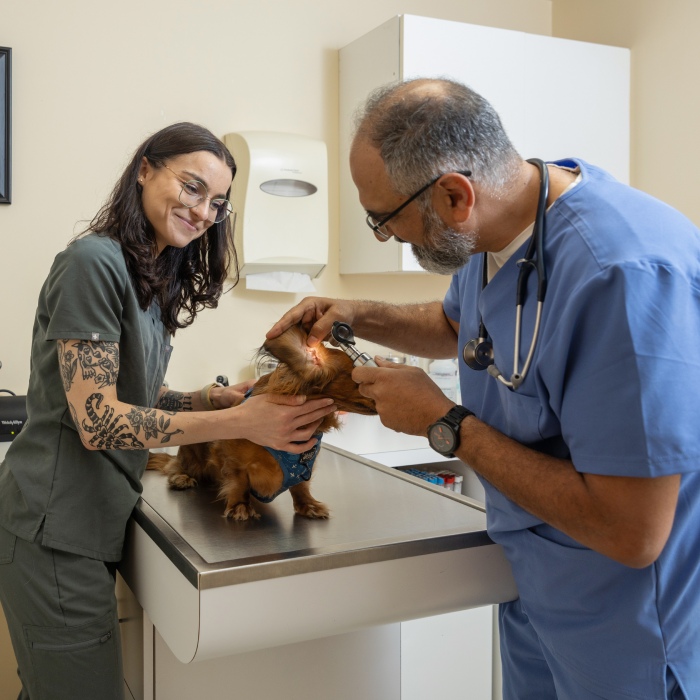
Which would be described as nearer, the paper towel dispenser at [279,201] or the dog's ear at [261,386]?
the dog's ear at [261,386]

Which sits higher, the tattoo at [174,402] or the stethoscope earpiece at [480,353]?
the stethoscope earpiece at [480,353]

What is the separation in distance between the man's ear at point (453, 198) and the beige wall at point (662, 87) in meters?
2.05

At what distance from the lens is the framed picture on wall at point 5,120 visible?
2.43m

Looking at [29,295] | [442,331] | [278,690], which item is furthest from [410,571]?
[29,295]

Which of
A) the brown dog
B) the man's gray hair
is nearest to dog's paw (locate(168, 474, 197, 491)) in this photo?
the brown dog

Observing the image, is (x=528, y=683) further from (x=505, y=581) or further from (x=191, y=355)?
(x=191, y=355)

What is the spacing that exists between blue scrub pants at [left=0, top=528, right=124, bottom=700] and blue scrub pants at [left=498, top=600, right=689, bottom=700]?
→ 80 cm

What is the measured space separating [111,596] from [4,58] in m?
1.79

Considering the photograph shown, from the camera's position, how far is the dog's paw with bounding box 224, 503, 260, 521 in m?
1.59

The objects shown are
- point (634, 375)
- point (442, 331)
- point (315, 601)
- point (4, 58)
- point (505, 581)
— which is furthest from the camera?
point (4, 58)

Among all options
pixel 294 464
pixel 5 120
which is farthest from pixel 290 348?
pixel 5 120

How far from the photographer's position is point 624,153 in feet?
10.2

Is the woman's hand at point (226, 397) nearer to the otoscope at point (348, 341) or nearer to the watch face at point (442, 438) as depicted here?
the otoscope at point (348, 341)

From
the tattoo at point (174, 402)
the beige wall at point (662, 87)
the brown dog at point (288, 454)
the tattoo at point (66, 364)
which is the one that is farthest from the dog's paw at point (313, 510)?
the beige wall at point (662, 87)
